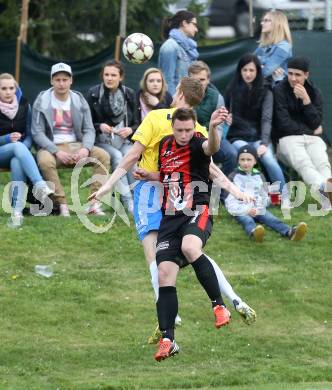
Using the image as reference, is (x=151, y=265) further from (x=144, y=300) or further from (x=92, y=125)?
(x=92, y=125)

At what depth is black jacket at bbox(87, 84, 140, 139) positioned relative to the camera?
14.5 m

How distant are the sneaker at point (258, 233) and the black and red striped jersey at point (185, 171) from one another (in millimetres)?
3882

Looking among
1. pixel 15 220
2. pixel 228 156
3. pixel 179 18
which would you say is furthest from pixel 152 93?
pixel 15 220

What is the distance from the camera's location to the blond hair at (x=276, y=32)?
15.4m

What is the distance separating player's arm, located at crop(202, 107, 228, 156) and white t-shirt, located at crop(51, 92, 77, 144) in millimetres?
4825

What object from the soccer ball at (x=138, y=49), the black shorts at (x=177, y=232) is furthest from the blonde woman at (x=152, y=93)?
the black shorts at (x=177, y=232)

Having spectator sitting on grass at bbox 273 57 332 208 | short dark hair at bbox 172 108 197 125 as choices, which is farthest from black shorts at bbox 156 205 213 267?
spectator sitting on grass at bbox 273 57 332 208

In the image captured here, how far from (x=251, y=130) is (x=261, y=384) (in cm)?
571

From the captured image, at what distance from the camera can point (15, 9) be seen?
19.3m

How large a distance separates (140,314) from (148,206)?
1.87 metres

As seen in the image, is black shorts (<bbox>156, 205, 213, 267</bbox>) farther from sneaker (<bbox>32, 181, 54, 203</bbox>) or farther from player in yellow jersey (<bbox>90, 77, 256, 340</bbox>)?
sneaker (<bbox>32, 181, 54, 203</bbox>)

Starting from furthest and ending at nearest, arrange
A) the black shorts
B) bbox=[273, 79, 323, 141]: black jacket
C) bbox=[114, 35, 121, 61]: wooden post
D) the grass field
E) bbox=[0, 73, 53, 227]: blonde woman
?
bbox=[114, 35, 121, 61]: wooden post → bbox=[273, 79, 323, 141]: black jacket → bbox=[0, 73, 53, 227]: blonde woman → the grass field → the black shorts

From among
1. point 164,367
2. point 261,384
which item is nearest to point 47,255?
point 164,367

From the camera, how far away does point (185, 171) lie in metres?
9.79
